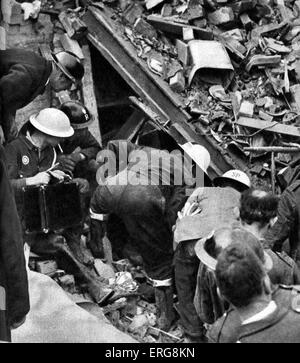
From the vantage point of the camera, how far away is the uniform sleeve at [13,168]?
20.2 ft

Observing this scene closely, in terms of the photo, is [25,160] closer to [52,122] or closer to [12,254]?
[52,122]

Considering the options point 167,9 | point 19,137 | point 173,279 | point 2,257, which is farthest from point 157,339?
point 167,9

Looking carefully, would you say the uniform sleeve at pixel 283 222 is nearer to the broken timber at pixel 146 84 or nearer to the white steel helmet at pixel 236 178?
the white steel helmet at pixel 236 178

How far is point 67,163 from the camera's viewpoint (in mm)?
7203

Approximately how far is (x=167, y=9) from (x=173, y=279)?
10.7ft

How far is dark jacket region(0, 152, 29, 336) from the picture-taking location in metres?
3.95

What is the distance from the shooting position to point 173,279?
679 centimetres

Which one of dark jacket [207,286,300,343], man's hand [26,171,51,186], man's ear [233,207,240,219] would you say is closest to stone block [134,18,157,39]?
man's hand [26,171,51,186]

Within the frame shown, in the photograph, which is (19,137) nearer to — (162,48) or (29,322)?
(29,322)

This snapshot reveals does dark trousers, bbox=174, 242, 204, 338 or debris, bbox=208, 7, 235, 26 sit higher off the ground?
debris, bbox=208, 7, 235, 26

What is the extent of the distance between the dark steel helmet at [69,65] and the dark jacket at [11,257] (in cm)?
372

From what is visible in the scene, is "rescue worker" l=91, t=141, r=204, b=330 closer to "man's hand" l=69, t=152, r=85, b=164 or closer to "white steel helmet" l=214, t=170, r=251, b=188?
"white steel helmet" l=214, t=170, r=251, b=188

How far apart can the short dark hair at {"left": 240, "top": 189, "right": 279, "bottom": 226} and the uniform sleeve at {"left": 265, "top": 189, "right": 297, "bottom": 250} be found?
1.00 meters

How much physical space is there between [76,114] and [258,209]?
275 cm
